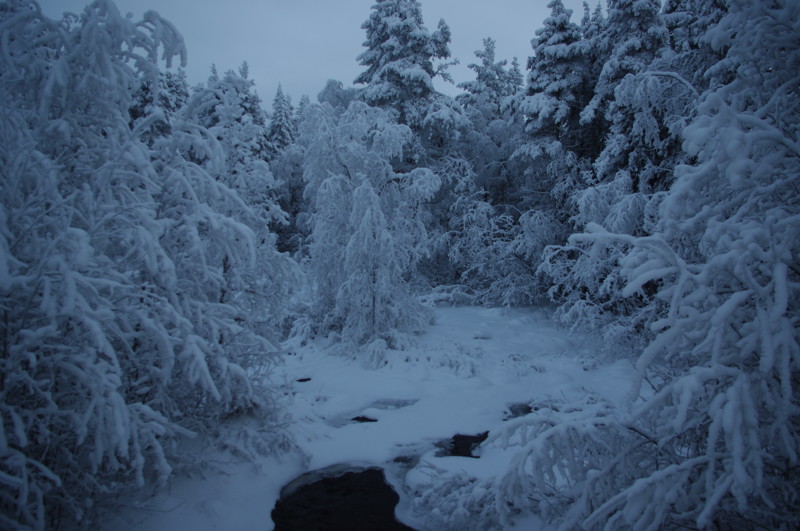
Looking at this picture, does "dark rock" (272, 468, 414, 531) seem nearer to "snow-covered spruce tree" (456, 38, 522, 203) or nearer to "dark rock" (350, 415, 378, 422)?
"dark rock" (350, 415, 378, 422)

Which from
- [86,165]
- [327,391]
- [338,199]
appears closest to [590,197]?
[338,199]

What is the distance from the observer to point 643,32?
11.7 metres

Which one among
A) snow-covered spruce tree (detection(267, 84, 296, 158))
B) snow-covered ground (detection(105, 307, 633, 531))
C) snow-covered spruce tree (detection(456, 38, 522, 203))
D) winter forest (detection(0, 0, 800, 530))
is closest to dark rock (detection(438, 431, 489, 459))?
snow-covered ground (detection(105, 307, 633, 531))

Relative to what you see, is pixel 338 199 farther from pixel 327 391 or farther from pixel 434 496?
pixel 434 496

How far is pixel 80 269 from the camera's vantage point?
289 centimetres

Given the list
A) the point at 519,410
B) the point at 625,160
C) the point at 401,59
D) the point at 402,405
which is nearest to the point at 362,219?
the point at 402,405

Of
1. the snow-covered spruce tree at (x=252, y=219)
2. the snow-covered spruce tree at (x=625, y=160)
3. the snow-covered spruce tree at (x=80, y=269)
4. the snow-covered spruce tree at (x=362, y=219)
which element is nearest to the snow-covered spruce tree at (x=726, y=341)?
the snow-covered spruce tree at (x=80, y=269)

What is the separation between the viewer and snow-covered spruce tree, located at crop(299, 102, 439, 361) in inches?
389

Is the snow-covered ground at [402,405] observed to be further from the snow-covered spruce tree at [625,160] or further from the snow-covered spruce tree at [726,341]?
the snow-covered spruce tree at [625,160]

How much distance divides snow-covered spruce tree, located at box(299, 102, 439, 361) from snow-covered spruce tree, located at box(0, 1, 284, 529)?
5.59 meters

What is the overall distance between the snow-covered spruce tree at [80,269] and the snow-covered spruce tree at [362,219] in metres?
5.59

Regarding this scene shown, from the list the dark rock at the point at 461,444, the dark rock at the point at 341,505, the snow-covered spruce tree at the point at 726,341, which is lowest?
the dark rock at the point at 341,505

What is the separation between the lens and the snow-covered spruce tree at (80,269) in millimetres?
2721

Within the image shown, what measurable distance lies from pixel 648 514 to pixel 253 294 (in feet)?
17.7
